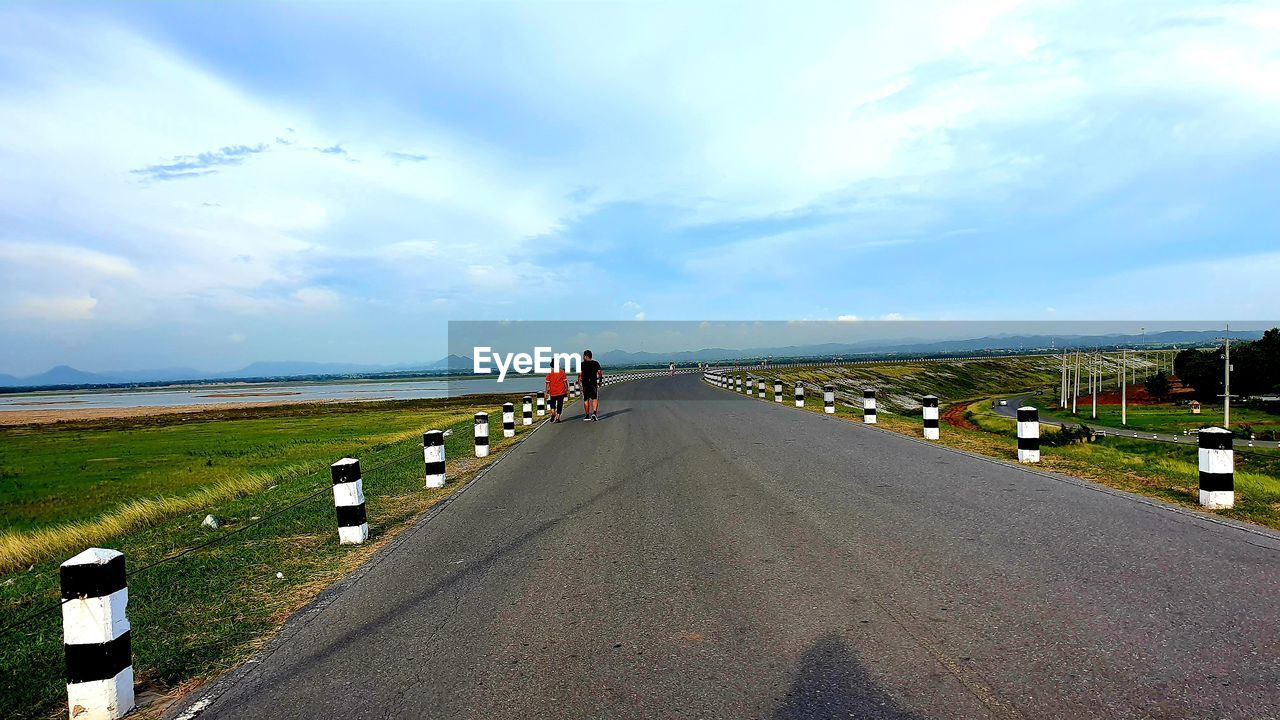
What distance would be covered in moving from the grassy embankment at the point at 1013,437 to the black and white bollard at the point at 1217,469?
0.19 meters

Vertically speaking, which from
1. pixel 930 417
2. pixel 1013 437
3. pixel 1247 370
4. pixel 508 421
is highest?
pixel 930 417

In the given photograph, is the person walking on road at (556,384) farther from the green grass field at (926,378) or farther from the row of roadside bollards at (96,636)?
the green grass field at (926,378)

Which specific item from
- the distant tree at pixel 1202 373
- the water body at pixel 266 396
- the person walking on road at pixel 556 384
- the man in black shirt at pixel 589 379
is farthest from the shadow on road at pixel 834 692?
the distant tree at pixel 1202 373

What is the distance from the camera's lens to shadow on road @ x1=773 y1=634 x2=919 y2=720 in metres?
3.22

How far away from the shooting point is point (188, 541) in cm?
868

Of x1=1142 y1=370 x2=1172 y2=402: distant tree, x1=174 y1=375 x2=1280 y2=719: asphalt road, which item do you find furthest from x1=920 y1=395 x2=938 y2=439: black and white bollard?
x1=1142 y1=370 x2=1172 y2=402: distant tree

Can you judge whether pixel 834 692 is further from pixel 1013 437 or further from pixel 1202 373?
pixel 1202 373

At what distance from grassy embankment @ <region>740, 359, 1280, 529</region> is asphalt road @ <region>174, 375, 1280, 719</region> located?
1379 mm

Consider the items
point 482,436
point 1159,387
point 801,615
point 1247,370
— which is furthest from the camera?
point 1159,387

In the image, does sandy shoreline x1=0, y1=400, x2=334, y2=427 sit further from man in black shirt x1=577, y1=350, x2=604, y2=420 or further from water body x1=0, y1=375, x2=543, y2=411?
man in black shirt x1=577, y1=350, x2=604, y2=420

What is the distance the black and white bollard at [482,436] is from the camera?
14.4 metres

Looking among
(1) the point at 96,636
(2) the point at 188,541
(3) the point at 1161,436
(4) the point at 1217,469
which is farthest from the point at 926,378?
(1) the point at 96,636

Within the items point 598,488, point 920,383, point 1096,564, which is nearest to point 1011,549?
point 1096,564

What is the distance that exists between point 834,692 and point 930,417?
11.9 metres
